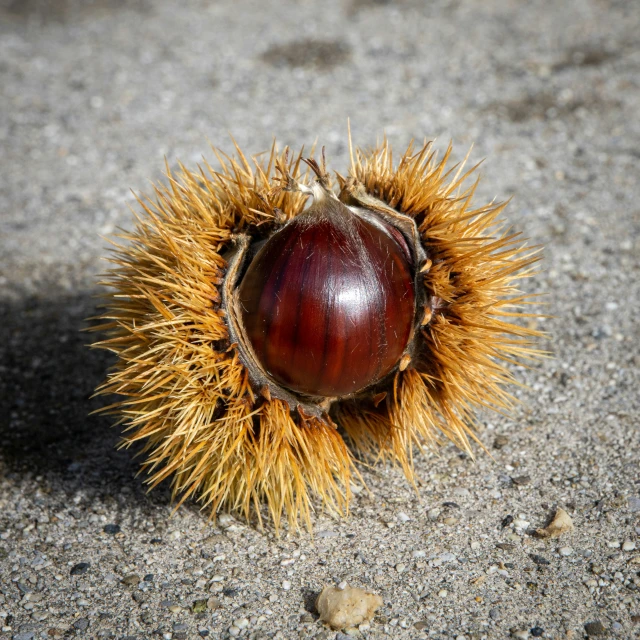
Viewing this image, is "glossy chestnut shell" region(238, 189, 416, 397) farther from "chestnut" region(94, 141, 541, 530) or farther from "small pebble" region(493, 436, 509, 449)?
"small pebble" region(493, 436, 509, 449)

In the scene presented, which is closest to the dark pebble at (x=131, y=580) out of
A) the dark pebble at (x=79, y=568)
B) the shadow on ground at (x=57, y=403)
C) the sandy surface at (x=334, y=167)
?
the sandy surface at (x=334, y=167)

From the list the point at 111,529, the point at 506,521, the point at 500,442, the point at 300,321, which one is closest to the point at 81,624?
the point at 111,529

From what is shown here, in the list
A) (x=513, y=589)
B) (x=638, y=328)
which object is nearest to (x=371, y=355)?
(x=513, y=589)

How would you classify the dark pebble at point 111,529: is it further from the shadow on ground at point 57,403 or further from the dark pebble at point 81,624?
the dark pebble at point 81,624

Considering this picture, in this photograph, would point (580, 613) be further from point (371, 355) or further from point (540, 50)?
point (540, 50)

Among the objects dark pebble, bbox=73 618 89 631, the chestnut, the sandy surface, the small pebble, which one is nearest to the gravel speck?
the sandy surface
